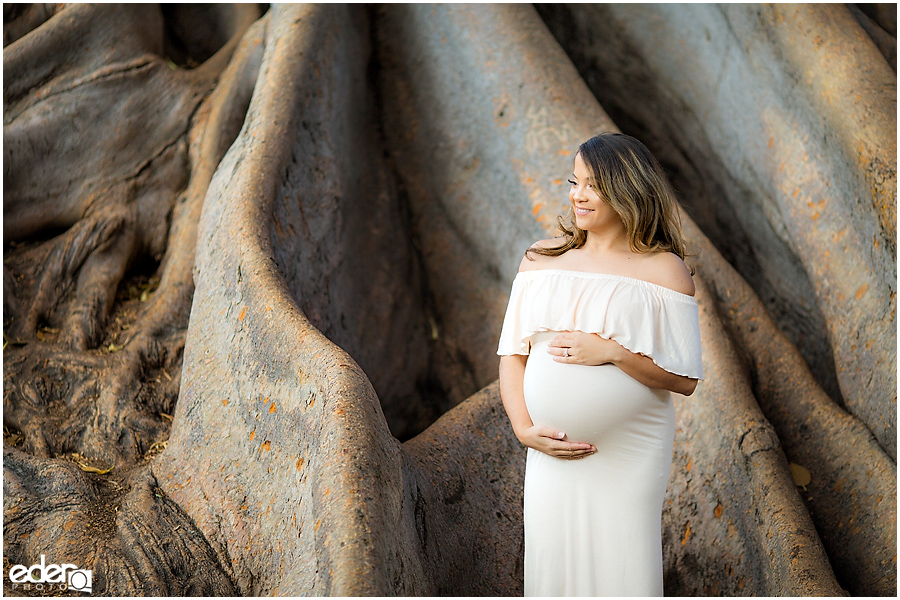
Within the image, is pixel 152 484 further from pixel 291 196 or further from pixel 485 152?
pixel 485 152

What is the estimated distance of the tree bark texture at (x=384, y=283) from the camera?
257 cm

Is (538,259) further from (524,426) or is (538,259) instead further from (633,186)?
(524,426)

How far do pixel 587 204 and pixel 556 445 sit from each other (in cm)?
74

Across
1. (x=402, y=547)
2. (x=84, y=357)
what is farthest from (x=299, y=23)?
(x=402, y=547)

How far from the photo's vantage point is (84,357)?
11.3 ft

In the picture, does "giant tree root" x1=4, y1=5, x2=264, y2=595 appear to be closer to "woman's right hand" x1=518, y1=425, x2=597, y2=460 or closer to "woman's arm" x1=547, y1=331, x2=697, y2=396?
"woman's right hand" x1=518, y1=425, x2=597, y2=460

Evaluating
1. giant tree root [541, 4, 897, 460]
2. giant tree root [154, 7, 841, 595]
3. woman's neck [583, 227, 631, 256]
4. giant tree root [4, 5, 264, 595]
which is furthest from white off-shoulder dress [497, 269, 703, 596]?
giant tree root [541, 4, 897, 460]

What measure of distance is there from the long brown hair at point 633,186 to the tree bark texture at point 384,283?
→ 3.20ft

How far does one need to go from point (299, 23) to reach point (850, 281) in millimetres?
2989

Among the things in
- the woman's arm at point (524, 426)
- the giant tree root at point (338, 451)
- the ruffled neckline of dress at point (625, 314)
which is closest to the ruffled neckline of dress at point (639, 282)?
the ruffled neckline of dress at point (625, 314)

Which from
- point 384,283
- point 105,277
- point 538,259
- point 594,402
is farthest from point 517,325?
point 105,277

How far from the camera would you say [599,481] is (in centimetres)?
228

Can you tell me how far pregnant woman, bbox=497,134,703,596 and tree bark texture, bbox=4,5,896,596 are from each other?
1.59ft

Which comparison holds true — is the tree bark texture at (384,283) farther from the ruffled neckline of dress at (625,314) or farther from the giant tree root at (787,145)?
the ruffled neckline of dress at (625,314)
